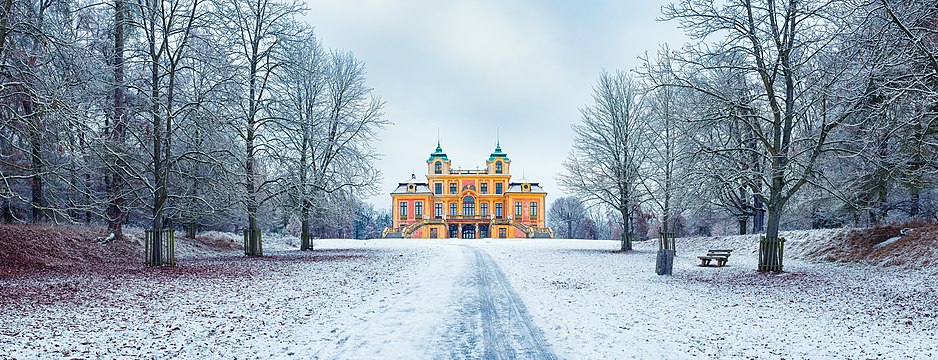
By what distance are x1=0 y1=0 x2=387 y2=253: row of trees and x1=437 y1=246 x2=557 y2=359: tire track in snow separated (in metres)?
7.17

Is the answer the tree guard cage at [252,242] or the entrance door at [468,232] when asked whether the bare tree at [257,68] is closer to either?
the tree guard cage at [252,242]

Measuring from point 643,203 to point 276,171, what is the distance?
15820mm

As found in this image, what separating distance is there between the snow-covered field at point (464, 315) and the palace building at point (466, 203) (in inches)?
2044

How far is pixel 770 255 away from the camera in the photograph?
13.7 metres

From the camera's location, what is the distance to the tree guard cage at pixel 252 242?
1984cm

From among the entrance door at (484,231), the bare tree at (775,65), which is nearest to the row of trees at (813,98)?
the bare tree at (775,65)

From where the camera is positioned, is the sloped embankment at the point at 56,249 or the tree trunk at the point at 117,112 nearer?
the sloped embankment at the point at 56,249

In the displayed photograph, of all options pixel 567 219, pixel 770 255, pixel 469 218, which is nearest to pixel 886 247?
pixel 770 255

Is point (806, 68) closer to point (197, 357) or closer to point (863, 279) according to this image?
point (863, 279)

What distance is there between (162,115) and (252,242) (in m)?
7.42

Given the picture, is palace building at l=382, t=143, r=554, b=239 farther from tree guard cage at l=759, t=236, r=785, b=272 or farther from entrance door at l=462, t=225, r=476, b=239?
tree guard cage at l=759, t=236, r=785, b=272

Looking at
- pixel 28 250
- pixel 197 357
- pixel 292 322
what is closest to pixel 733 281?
pixel 292 322

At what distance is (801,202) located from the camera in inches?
835

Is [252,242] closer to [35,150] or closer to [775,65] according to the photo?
[35,150]
